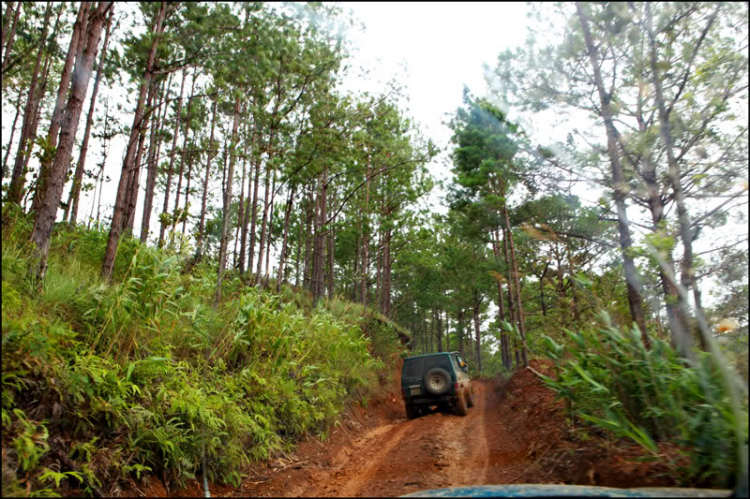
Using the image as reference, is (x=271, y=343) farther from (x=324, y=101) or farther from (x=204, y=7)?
(x=324, y=101)

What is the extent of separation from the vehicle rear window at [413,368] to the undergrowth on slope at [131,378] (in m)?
3.92

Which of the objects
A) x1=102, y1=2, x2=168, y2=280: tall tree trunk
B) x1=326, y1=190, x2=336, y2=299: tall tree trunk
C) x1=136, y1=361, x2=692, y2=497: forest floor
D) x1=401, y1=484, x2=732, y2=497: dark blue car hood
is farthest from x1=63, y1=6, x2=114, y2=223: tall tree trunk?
x1=401, y1=484, x2=732, y2=497: dark blue car hood

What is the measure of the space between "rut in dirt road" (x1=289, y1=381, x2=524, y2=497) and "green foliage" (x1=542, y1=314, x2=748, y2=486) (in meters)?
1.36

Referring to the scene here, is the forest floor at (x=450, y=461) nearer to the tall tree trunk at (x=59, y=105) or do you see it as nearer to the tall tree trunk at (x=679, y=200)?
the tall tree trunk at (x=679, y=200)

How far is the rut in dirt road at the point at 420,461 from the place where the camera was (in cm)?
507

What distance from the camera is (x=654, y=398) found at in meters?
4.56

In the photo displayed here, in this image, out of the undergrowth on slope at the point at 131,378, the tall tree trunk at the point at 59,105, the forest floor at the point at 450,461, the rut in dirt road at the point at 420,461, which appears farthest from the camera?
the tall tree trunk at the point at 59,105

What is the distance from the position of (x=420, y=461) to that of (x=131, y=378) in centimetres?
411

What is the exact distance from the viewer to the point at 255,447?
5668mm

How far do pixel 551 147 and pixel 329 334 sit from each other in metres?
A: 6.90

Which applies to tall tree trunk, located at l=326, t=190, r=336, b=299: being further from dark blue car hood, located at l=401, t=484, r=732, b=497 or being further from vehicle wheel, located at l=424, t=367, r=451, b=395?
dark blue car hood, located at l=401, t=484, r=732, b=497

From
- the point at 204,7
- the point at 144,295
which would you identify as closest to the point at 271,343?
the point at 144,295

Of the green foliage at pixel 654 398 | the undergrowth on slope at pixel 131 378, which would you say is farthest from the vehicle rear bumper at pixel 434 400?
the green foliage at pixel 654 398

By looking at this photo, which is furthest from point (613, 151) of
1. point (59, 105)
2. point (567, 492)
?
point (59, 105)
